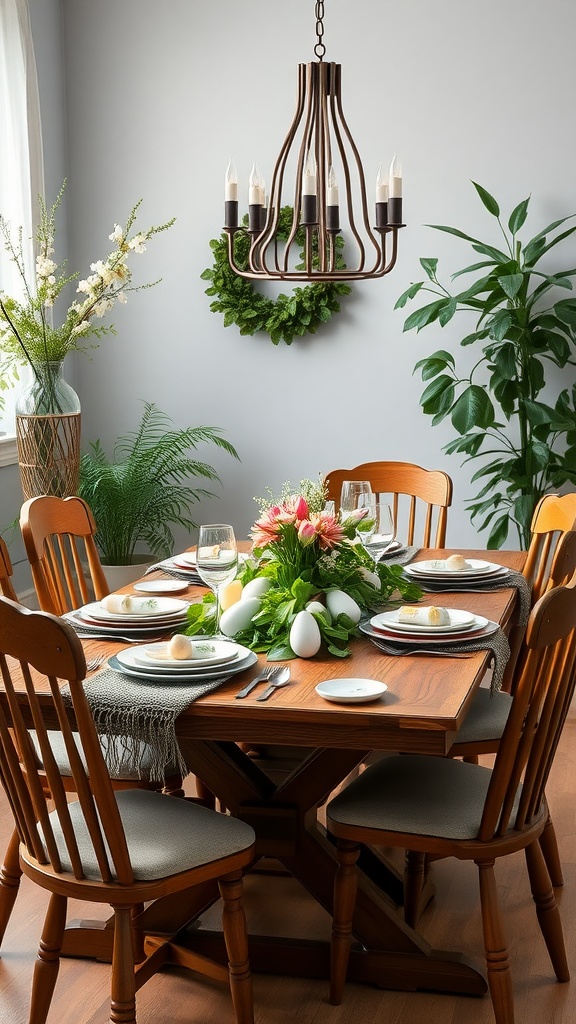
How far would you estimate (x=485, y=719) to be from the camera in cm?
256

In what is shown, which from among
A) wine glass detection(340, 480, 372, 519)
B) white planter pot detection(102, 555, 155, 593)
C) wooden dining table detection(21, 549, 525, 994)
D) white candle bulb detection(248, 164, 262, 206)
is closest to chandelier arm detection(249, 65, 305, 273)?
white candle bulb detection(248, 164, 262, 206)

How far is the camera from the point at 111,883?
1.80m

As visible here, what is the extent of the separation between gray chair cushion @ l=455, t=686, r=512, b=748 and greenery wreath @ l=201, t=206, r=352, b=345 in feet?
7.99

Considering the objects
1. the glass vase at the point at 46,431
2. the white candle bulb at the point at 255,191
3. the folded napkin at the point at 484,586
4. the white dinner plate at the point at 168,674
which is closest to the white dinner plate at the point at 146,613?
the white dinner plate at the point at 168,674

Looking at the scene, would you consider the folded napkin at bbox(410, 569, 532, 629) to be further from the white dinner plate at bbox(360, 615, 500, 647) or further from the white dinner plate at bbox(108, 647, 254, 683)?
the white dinner plate at bbox(108, 647, 254, 683)

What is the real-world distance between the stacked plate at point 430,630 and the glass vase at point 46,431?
211 cm

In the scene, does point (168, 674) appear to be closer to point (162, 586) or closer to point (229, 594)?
point (229, 594)

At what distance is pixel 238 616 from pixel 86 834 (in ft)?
1.69

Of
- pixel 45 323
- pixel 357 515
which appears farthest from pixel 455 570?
pixel 45 323

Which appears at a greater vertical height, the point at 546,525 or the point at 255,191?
the point at 255,191

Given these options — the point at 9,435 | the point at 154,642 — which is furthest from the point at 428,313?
the point at 154,642

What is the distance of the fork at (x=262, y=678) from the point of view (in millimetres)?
1899

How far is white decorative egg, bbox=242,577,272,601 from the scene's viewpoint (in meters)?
2.28

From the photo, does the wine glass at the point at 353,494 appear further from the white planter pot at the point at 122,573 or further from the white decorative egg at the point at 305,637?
the white planter pot at the point at 122,573
